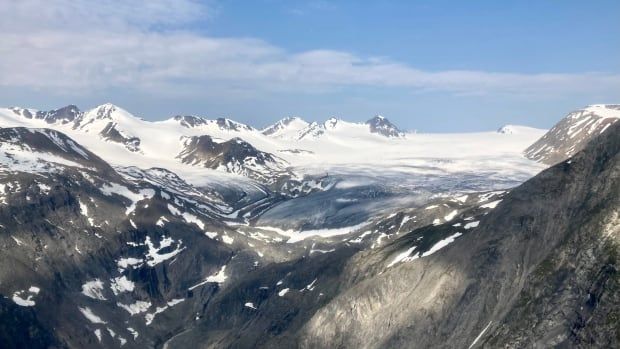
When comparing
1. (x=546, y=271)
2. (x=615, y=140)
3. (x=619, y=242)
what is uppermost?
(x=615, y=140)

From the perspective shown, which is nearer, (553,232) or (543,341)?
(543,341)

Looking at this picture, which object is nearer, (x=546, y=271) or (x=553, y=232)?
(x=546, y=271)

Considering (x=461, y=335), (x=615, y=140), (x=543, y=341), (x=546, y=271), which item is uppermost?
(x=615, y=140)

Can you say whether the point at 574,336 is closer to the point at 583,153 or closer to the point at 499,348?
the point at 499,348

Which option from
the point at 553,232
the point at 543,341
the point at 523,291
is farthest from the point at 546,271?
the point at 553,232

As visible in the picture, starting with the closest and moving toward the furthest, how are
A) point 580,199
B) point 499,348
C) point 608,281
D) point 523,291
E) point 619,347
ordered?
point 619,347 → point 608,281 → point 499,348 → point 523,291 → point 580,199

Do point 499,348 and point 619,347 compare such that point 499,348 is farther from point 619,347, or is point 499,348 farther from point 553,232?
point 553,232

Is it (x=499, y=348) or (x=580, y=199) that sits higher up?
(x=580, y=199)

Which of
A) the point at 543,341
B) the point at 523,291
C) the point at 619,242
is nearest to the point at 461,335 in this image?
the point at 523,291

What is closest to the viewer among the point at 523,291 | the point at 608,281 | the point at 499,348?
the point at 608,281
